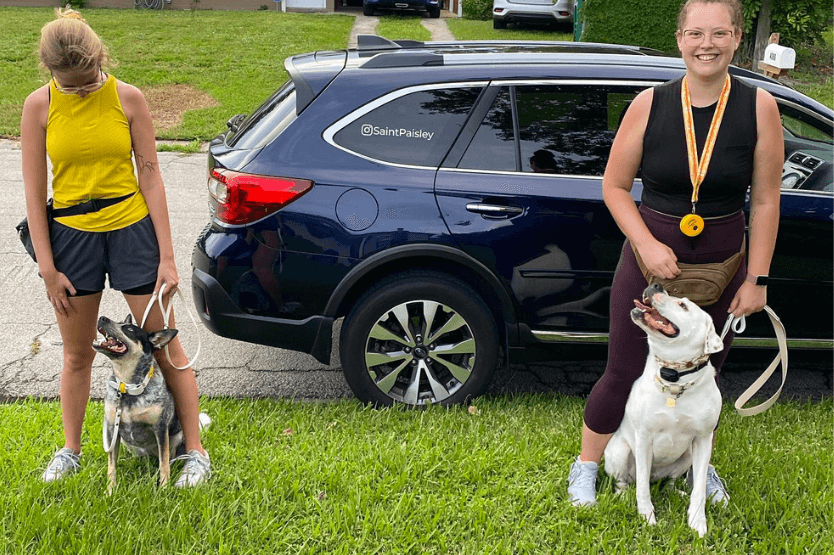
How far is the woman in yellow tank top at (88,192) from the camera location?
2.70 metres

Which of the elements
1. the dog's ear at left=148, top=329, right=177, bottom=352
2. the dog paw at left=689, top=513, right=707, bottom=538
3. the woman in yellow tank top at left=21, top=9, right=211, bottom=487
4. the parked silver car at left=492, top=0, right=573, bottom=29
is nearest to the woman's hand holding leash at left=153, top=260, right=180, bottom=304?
the woman in yellow tank top at left=21, top=9, right=211, bottom=487

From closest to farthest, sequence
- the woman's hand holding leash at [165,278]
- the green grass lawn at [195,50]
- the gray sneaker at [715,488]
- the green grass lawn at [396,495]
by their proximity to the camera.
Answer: the green grass lawn at [396,495], the woman's hand holding leash at [165,278], the gray sneaker at [715,488], the green grass lawn at [195,50]

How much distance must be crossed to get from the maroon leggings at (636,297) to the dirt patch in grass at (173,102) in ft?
29.6

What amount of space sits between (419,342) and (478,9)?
841 inches

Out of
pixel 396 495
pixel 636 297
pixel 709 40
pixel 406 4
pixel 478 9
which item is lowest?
pixel 396 495

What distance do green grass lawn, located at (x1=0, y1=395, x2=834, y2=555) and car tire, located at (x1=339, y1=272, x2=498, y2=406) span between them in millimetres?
152

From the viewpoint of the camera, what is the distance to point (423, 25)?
2108cm

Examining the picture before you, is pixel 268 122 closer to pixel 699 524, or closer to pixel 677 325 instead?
pixel 677 325

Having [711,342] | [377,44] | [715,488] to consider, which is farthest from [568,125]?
[715,488]

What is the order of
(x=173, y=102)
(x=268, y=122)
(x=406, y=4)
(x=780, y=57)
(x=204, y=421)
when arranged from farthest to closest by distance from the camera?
(x=406, y=4) < (x=173, y=102) < (x=780, y=57) < (x=268, y=122) < (x=204, y=421)

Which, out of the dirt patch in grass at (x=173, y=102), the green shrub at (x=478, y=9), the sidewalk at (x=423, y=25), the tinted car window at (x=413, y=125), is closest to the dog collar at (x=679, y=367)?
the tinted car window at (x=413, y=125)

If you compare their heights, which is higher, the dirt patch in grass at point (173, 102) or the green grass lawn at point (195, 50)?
the green grass lawn at point (195, 50)

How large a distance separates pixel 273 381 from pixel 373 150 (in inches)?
58.2

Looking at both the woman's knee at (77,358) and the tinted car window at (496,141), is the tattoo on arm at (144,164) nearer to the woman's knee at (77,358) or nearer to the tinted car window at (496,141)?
the woman's knee at (77,358)
